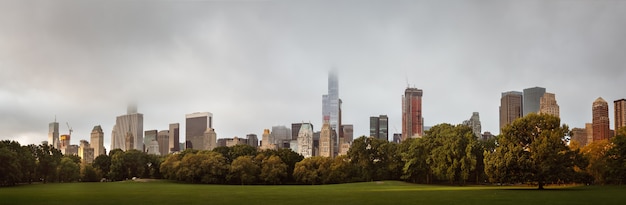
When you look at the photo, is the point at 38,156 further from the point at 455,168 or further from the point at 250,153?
the point at 455,168

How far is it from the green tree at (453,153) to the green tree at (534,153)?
55.5ft

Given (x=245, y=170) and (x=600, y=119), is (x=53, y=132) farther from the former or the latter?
(x=600, y=119)

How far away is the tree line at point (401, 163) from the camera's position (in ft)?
181

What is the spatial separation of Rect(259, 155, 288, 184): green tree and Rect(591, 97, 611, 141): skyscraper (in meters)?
105

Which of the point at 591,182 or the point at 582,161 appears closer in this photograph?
the point at 582,161

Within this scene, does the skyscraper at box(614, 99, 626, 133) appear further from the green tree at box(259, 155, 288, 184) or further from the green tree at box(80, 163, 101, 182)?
the green tree at box(80, 163, 101, 182)

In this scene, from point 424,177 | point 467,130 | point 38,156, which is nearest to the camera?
point 38,156

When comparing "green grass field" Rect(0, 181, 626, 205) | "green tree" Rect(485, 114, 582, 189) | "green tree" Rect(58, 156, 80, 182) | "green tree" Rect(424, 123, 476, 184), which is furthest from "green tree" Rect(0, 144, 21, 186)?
"green tree" Rect(424, 123, 476, 184)

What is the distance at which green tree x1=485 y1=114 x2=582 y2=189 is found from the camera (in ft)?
178

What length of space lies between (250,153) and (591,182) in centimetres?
5631

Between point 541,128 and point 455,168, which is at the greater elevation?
point 541,128

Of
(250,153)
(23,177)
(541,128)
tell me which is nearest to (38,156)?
(23,177)

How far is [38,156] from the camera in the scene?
73188 millimetres

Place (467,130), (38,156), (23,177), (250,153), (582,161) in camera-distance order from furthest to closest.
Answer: (250,153)
(467,130)
(38,156)
(23,177)
(582,161)
